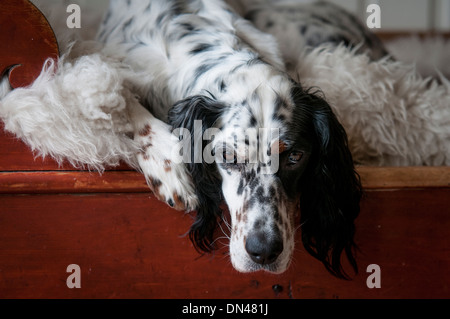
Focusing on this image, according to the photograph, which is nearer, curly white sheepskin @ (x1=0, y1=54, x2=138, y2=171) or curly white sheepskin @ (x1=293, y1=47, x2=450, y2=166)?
curly white sheepskin @ (x1=0, y1=54, x2=138, y2=171)

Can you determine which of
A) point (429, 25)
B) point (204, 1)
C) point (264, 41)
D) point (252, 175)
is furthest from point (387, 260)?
point (429, 25)

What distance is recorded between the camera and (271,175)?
112 centimetres

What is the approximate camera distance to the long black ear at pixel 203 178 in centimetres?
119

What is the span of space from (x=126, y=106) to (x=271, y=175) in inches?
16.8

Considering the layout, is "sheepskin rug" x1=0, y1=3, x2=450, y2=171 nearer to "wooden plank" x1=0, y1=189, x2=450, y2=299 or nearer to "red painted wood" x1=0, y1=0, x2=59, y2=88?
"red painted wood" x1=0, y1=0, x2=59, y2=88

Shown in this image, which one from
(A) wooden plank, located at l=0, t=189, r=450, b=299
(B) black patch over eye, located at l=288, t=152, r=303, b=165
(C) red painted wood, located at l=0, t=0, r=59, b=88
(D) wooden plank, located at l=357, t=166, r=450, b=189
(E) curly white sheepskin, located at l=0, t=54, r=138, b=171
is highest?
(C) red painted wood, located at l=0, t=0, r=59, b=88

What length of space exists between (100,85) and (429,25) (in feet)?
9.09

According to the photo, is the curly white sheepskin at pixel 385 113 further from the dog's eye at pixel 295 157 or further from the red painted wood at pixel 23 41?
the red painted wood at pixel 23 41

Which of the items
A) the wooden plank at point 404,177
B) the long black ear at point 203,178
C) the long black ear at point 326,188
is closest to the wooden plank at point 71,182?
the long black ear at point 203,178

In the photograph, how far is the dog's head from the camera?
1.09m

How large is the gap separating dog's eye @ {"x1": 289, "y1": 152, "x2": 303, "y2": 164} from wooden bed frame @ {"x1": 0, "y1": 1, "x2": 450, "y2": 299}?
22 cm

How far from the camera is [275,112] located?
1161 millimetres

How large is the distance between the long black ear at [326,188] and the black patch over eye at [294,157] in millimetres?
68

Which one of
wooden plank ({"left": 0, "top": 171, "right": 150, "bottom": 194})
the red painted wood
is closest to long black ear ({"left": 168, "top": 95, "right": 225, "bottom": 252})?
wooden plank ({"left": 0, "top": 171, "right": 150, "bottom": 194})
